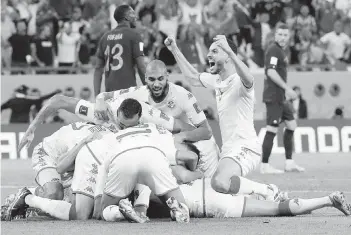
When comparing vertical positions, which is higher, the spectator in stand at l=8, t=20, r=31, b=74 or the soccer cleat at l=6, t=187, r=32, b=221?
the spectator in stand at l=8, t=20, r=31, b=74

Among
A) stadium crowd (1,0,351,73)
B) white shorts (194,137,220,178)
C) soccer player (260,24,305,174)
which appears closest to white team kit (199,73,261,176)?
white shorts (194,137,220,178)

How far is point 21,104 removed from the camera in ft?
70.6

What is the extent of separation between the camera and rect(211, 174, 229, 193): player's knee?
34.9ft

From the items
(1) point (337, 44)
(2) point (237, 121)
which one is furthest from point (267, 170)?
(1) point (337, 44)

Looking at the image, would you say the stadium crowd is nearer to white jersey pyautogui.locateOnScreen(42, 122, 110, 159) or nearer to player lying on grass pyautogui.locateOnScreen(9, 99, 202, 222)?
white jersey pyautogui.locateOnScreen(42, 122, 110, 159)

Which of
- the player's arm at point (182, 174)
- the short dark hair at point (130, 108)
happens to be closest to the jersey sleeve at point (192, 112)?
the player's arm at point (182, 174)

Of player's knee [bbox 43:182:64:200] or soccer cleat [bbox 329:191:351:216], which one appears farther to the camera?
player's knee [bbox 43:182:64:200]

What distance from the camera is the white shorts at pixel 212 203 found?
34.2ft

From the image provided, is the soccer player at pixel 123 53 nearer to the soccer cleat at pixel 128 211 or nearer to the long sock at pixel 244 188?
the long sock at pixel 244 188

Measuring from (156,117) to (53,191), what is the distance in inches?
52.6

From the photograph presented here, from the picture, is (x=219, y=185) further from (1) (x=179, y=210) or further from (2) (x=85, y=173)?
(2) (x=85, y=173)

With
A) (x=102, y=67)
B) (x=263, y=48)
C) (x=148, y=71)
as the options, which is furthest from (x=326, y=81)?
(x=148, y=71)

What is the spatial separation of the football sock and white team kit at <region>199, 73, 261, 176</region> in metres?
1.85

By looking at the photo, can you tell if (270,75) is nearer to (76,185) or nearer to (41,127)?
(41,127)
